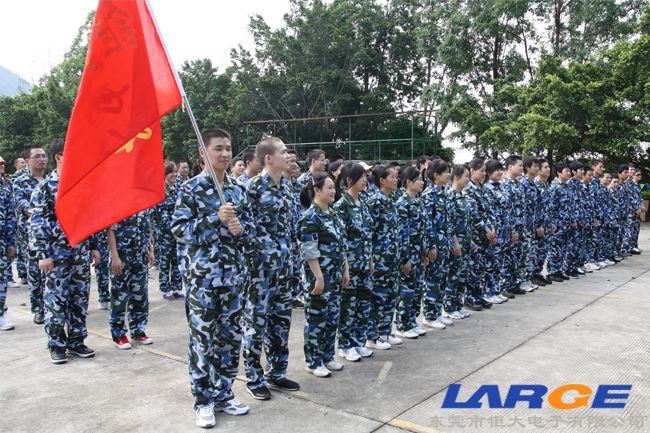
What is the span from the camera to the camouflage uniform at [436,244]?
5.43m

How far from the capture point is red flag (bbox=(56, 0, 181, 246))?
2951 millimetres

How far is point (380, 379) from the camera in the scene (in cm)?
409

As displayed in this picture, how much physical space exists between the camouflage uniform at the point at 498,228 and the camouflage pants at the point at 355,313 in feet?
8.36

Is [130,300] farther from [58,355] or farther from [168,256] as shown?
[168,256]

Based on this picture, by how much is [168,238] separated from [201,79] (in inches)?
963

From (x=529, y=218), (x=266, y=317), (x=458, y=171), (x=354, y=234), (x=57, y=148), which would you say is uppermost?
(x=57, y=148)

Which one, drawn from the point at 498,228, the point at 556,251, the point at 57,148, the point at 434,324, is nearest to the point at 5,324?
the point at 57,148

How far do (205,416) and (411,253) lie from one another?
2637 millimetres

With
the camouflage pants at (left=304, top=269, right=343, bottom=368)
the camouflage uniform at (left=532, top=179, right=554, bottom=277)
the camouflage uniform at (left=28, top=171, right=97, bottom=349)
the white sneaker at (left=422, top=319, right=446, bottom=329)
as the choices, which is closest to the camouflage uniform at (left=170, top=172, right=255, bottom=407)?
the camouflage pants at (left=304, top=269, right=343, bottom=368)

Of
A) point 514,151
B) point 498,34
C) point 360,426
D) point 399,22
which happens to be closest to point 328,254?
point 360,426

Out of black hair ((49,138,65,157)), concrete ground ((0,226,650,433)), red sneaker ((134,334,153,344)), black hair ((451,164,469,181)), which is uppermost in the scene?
black hair ((49,138,65,157))

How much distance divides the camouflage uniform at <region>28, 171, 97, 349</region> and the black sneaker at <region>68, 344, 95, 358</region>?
3cm

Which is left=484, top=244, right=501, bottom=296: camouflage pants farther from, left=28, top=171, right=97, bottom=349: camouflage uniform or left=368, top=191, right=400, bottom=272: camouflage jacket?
left=28, top=171, right=97, bottom=349: camouflage uniform

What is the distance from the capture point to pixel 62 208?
2.96 meters
